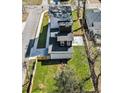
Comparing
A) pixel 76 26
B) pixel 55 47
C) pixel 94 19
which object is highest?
pixel 94 19

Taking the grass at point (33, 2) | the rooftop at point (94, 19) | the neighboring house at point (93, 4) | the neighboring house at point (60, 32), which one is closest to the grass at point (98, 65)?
the neighboring house at point (60, 32)

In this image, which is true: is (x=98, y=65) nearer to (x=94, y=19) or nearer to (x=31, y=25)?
(x=94, y=19)

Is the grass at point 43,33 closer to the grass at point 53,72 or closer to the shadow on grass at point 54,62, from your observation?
the shadow on grass at point 54,62

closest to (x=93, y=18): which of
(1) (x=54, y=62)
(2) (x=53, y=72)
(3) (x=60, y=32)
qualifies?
(3) (x=60, y=32)
